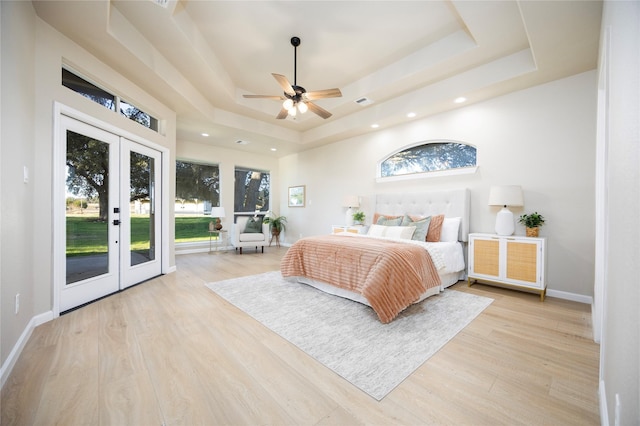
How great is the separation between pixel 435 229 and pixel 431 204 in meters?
0.57

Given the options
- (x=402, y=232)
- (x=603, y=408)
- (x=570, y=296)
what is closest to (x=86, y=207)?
(x=402, y=232)

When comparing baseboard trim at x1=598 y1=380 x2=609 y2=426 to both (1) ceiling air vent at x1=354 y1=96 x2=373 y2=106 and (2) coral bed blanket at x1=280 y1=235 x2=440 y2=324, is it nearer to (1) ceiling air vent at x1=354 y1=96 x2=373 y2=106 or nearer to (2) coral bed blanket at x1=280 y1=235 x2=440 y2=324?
(2) coral bed blanket at x1=280 y1=235 x2=440 y2=324

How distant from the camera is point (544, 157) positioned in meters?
3.38

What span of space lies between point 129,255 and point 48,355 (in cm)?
183

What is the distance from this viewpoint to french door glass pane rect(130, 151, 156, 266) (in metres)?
3.58

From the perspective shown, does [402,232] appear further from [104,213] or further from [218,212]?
[218,212]

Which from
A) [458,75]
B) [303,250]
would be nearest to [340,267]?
[303,250]

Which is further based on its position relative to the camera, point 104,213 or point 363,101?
point 363,101

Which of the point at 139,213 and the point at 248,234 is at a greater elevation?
the point at 139,213

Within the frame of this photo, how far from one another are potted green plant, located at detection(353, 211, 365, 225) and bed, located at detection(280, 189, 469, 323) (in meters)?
0.68

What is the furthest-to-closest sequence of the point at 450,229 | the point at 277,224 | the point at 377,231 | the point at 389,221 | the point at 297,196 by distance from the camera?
the point at 277,224 → the point at 297,196 → the point at 389,221 → the point at 377,231 → the point at 450,229

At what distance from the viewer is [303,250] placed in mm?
3621

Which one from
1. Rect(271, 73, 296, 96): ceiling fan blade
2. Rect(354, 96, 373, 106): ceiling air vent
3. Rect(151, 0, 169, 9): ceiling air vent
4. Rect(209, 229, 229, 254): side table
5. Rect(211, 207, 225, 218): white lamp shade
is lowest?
Rect(209, 229, 229, 254): side table

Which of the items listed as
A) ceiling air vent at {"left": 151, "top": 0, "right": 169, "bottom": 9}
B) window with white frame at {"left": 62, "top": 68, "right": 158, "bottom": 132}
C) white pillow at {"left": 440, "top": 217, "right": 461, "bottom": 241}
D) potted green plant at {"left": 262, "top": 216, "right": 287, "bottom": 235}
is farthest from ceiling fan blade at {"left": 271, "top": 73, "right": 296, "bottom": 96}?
potted green plant at {"left": 262, "top": 216, "right": 287, "bottom": 235}
